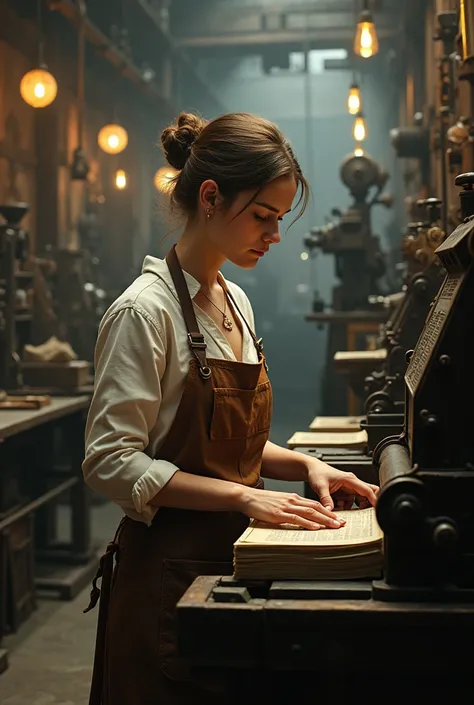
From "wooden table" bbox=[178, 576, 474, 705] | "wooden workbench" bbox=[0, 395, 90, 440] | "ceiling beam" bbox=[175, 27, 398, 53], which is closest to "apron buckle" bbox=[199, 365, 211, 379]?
"wooden table" bbox=[178, 576, 474, 705]

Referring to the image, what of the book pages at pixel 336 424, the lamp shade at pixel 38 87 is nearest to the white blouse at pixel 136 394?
the book pages at pixel 336 424

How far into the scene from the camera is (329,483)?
219 centimetres

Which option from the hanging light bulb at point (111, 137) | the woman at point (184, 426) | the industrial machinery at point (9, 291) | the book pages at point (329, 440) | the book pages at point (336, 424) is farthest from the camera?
the hanging light bulb at point (111, 137)

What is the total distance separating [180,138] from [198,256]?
27 centimetres

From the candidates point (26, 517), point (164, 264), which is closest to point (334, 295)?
point (26, 517)

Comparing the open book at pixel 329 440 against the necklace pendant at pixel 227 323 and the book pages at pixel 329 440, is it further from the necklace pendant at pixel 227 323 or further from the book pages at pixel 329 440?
the necklace pendant at pixel 227 323

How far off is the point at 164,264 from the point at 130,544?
1.94 ft

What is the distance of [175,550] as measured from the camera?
2043mm

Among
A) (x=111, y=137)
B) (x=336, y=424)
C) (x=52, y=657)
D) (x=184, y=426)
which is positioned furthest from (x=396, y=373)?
(x=111, y=137)

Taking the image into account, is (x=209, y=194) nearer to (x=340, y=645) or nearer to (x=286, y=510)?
(x=286, y=510)

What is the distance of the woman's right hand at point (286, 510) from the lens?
1.83m

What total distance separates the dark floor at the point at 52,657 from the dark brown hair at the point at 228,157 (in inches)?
110

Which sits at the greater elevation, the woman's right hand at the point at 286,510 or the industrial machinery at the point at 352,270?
the industrial machinery at the point at 352,270

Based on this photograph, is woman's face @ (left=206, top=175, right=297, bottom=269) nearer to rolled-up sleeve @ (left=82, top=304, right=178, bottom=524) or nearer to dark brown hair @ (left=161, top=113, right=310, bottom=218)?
dark brown hair @ (left=161, top=113, right=310, bottom=218)
